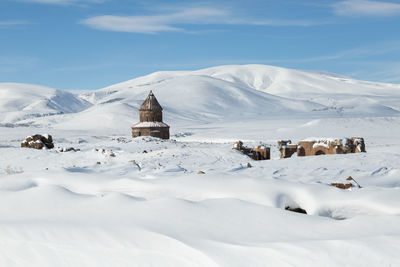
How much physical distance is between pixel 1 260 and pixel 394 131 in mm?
58571

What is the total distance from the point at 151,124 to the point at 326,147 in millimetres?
20001

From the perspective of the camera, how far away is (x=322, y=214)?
452 cm

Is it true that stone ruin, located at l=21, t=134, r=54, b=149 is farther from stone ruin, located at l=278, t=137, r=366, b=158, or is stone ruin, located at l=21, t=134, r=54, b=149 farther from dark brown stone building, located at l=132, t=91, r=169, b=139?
stone ruin, located at l=278, t=137, r=366, b=158

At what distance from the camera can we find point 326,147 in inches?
733

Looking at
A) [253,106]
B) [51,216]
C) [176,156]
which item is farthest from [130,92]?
[51,216]

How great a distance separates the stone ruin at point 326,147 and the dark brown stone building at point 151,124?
710 inches

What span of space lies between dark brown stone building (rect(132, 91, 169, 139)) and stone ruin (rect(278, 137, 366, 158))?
18037 millimetres

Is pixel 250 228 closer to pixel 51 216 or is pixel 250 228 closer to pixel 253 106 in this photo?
pixel 51 216

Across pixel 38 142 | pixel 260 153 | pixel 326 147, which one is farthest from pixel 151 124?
pixel 326 147

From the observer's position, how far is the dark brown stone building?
36.2m

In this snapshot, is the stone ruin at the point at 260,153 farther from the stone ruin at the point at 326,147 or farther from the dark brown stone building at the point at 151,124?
the dark brown stone building at the point at 151,124

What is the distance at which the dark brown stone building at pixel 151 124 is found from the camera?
3622cm

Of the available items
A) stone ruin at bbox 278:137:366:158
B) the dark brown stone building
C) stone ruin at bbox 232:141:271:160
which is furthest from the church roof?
stone ruin at bbox 278:137:366:158

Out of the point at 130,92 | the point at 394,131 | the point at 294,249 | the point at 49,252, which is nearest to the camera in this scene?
the point at 294,249
